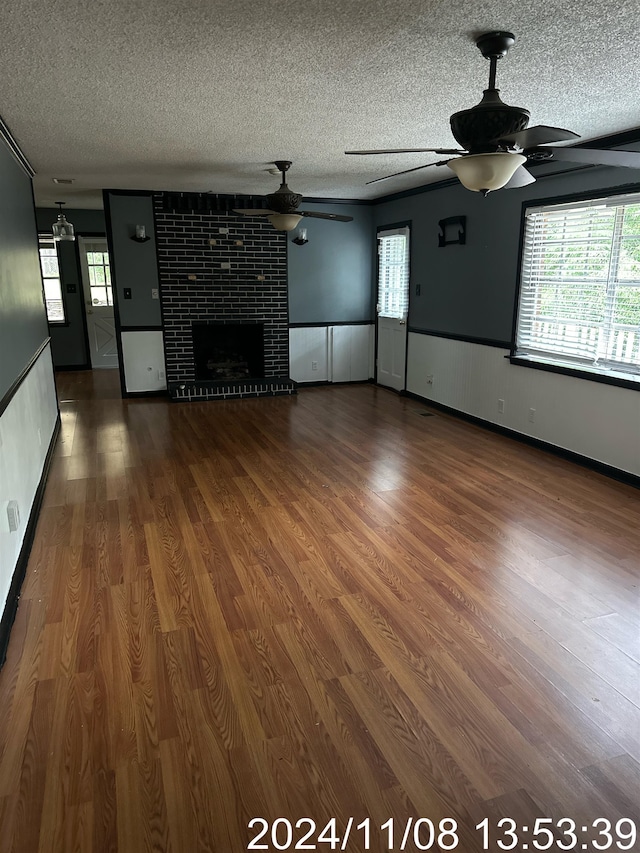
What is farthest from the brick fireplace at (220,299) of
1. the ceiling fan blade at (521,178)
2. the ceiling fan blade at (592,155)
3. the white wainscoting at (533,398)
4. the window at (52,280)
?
the ceiling fan blade at (592,155)

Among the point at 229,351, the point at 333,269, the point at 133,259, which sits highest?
the point at 133,259

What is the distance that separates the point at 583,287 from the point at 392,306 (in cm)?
329

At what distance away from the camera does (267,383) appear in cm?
723

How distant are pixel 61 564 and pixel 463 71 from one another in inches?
128

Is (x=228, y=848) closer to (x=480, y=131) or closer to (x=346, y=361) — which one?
(x=480, y=131)

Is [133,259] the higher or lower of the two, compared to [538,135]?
lower

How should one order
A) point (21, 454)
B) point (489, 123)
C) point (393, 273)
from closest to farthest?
point (489, 123) < point (21, 454) < point (393, 273)

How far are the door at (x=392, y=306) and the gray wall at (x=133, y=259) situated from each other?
295cm

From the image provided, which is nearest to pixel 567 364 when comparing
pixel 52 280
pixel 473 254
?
pixel 473 254

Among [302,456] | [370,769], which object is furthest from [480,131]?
[302,456]

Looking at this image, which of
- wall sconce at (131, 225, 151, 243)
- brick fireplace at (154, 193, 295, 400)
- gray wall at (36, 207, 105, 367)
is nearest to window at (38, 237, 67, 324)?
gray wall at (36, 207, 105, 367)

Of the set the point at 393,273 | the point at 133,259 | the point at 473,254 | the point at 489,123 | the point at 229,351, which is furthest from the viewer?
the point at 229,351

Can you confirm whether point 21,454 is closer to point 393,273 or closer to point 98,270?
point 393,273

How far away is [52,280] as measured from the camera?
873 cm
